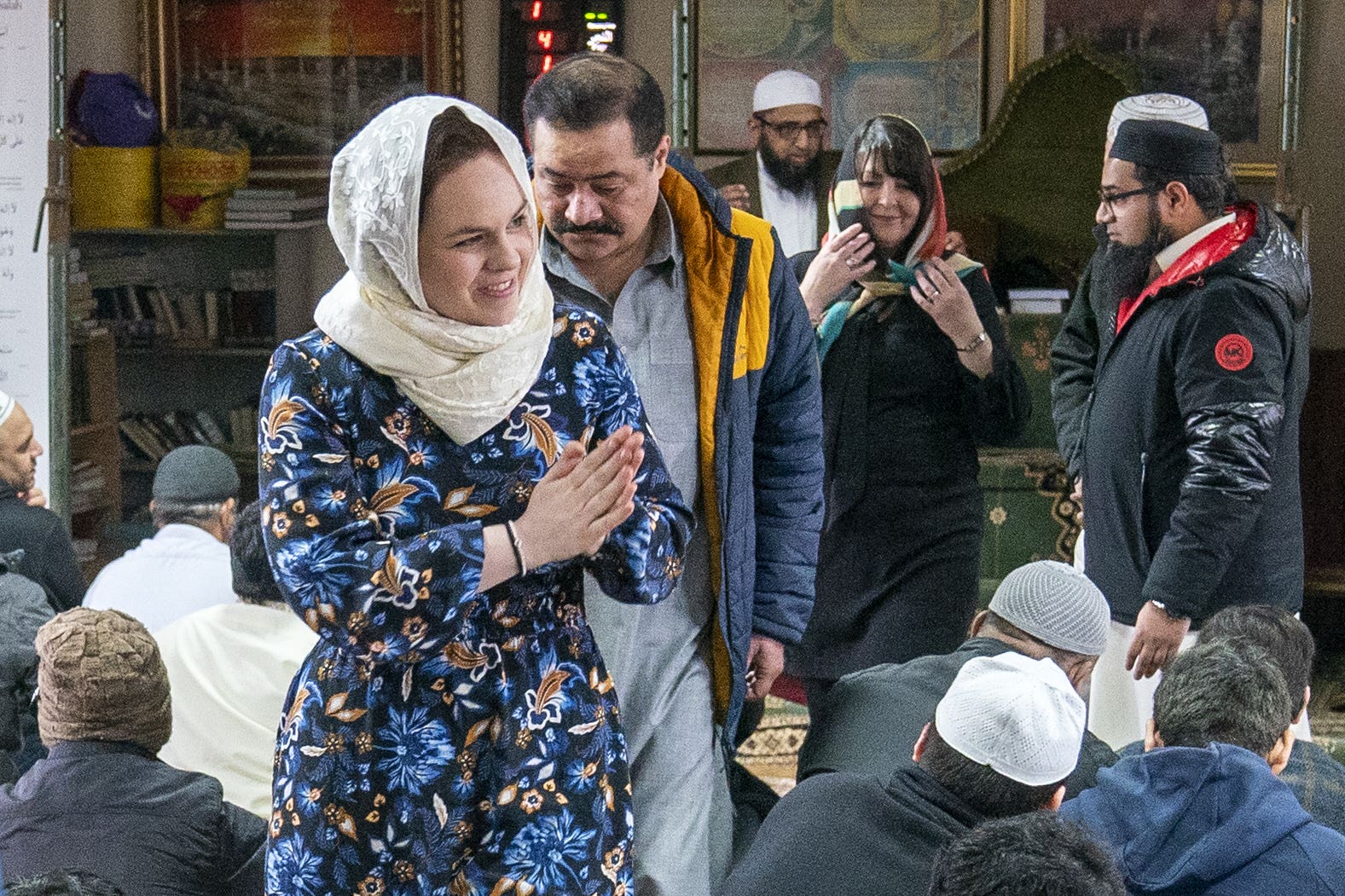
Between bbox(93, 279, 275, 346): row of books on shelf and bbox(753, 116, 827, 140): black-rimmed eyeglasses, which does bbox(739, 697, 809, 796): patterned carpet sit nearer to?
bbox(753, 116, 827, 140): black-rimmed eyeglasses

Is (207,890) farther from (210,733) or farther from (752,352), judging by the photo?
(752,352)

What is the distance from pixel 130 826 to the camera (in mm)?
2742

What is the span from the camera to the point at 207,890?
282 centimetres

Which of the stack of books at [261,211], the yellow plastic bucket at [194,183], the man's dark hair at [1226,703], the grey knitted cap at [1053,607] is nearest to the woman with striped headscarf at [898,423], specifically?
the grey knitted cap at [1053,607]

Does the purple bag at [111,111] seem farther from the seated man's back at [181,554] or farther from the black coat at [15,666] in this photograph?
the black coat at [15,666]

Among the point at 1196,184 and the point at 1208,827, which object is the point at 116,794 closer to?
the point at 1208,827

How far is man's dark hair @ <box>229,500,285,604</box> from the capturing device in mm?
3430

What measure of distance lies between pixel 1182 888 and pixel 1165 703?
0.45m

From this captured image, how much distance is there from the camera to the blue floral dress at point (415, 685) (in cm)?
188

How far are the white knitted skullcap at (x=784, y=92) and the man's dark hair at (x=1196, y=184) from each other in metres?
2.92

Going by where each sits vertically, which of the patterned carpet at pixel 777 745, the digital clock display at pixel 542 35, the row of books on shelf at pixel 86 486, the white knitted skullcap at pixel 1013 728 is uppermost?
the digital clock display at pixel 542 35

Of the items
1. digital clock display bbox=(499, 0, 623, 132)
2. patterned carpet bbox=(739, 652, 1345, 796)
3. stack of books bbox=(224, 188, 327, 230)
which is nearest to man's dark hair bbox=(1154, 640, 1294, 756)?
patterned carpet bbox=(739, 652, 1345, 796)

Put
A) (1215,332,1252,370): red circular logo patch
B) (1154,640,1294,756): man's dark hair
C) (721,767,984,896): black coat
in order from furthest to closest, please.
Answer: (1215,332,1252,370): red circular logo patch
(1154,640,1294,756): man's dark hair
(721,767,984,896): black coat

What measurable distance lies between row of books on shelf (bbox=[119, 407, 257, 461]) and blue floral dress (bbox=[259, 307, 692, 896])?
5998mm
